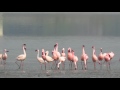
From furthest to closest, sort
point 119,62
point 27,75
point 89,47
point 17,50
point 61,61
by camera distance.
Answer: point 89,47 → point 17,50 → point 119,62 → point 61,61 → point 27,75

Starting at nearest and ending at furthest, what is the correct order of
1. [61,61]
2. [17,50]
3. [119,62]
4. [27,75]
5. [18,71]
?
[27,75] < [18,71] < [61,61] < [119,62] < [17,50]

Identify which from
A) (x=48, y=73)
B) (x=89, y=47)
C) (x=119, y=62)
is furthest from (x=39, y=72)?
(x=89, y=47)

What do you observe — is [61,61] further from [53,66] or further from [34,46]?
[34,46]

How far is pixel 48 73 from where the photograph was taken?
1144cm

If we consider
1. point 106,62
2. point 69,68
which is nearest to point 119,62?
point 106,62

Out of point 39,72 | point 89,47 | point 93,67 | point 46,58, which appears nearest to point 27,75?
point 39,72

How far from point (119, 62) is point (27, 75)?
380 centimetres

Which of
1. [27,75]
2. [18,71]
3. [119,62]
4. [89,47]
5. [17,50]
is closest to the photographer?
[27,75]

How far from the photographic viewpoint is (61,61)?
12.5 metres

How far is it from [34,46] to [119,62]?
17.6 ft

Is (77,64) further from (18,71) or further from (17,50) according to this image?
(17,50)

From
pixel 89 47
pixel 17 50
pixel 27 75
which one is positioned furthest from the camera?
pixel 89 47

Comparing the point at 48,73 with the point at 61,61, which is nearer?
the point at 48,73

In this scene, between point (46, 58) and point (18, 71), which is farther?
point (46, 58)
